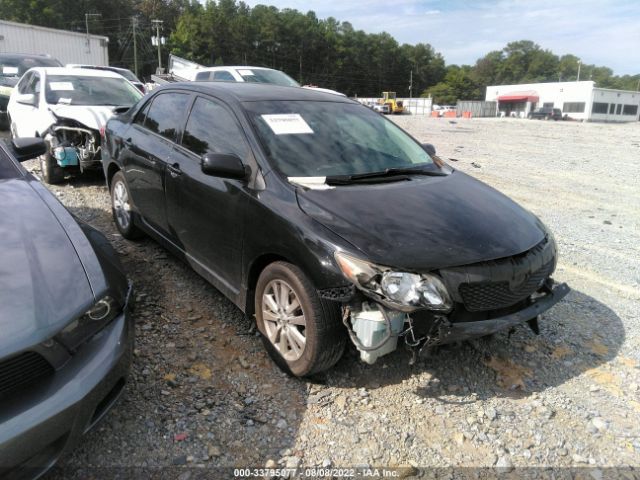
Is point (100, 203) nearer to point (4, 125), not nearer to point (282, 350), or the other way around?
point (282, 350)

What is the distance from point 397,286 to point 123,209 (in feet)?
11.5

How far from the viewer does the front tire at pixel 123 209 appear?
15.8 feet

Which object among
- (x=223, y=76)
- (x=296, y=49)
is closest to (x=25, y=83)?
(x=223, y=76)

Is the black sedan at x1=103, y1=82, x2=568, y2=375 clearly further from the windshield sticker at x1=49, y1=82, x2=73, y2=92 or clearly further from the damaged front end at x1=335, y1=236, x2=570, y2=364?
the windshield sticker at x1=49, y1=82, x2=73, y2=92

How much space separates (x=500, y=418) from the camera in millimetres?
2791

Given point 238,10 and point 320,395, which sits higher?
point 238,10

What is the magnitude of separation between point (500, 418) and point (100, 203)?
18.2 ft

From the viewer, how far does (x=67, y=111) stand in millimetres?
6867

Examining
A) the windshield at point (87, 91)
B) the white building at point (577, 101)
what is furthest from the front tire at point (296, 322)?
the white building at point (577, 101)

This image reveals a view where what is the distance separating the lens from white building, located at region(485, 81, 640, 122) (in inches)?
2502

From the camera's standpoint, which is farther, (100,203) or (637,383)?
(100,203)

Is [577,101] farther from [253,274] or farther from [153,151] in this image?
[253,274]

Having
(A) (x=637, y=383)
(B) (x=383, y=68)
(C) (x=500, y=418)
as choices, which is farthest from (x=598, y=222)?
(B) (x=383, y=68)

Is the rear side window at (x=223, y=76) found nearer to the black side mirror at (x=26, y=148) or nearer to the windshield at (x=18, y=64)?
the windshield at (x=18, y=64)
